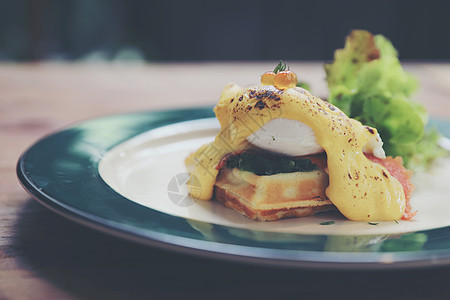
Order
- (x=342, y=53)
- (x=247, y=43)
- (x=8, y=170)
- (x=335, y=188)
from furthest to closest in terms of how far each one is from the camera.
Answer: (x=247, y=43)
(x=342, y=53)
(x=8, y=170)
(x=335, y=188)

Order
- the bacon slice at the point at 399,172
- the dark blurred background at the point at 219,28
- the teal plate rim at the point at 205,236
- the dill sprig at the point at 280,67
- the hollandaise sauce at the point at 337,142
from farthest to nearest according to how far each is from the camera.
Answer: the dark blurred background at the point at 219,28, the bacon slice at the point at 399,172, the dill sprig at the point at 280,67, the hollandaise sauce at the point at 337,142, the teal plate rim at the point at 205,236

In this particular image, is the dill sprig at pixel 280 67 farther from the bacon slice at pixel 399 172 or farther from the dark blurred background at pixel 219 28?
the dark blurred background at pixel 219 28

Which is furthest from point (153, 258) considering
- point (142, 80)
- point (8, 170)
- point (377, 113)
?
point (142, 80)

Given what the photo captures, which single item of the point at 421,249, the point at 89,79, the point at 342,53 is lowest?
the point at 89,79

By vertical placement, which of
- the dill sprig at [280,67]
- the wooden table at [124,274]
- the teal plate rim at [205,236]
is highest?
the dill sprig at [280,67]

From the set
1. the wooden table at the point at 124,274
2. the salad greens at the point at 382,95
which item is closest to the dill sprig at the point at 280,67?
the salad greens at the point at 382,95

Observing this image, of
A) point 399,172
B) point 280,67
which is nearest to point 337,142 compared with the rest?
point 280,67

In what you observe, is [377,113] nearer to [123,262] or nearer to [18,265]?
[123,262]

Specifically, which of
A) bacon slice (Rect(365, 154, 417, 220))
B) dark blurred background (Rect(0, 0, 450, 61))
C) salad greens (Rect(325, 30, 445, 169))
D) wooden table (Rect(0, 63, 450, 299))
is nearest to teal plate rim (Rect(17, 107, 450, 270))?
wooden table (Rect(0, 63, 450, 299))
